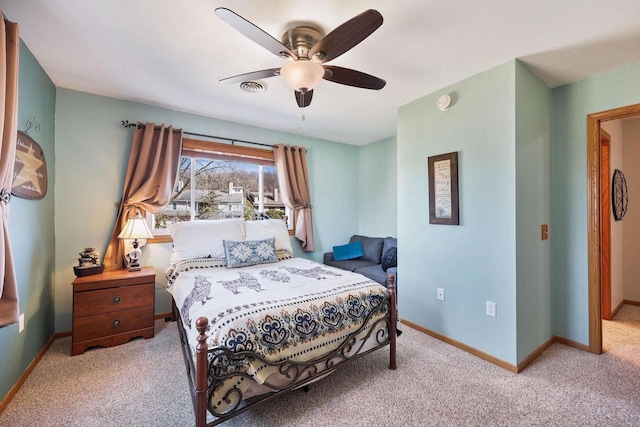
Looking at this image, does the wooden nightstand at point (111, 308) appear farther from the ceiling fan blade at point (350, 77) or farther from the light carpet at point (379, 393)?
the ceiling fan blade at point (350, 77)

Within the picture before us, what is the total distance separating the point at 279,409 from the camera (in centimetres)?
177

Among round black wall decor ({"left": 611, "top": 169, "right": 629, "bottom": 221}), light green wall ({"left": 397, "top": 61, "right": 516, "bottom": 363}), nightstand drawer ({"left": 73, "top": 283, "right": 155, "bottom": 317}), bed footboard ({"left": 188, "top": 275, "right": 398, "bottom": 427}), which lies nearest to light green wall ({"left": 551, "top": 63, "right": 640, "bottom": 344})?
light green wall ({"left": 397, "top": 61, "right": 516, "bottom": 363})

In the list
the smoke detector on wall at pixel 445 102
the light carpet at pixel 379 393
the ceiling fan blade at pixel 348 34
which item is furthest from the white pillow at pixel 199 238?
the smoke detector on wall at pixel 445 102

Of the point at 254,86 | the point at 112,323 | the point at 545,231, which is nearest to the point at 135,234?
the point at 112,323

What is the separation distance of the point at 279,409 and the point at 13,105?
7.77 ft

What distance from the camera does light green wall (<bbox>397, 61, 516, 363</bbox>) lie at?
2.25 m

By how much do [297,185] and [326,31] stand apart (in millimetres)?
2464

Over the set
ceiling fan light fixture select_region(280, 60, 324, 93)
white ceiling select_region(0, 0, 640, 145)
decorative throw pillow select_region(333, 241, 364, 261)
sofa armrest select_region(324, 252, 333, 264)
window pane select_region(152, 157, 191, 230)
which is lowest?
sofa armrest select_region(324, 252, 333, 264)

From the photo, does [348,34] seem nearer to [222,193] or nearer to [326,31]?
[326,31]

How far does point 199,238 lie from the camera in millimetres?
3035

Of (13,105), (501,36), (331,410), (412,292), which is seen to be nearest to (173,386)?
(331,410)

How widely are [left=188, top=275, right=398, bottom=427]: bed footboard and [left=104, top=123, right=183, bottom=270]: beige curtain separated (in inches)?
68.0

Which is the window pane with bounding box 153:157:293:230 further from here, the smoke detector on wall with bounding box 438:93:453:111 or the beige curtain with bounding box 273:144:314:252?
the smoke detector on wall with bounding box 438:93:453:111

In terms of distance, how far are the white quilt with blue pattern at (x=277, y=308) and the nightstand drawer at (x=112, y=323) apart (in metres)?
0.48
